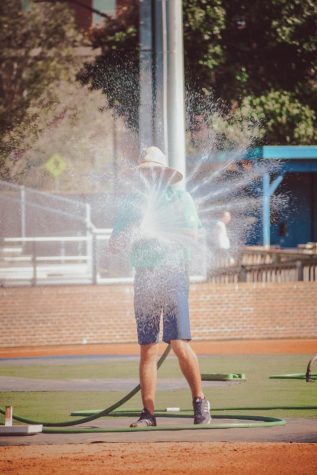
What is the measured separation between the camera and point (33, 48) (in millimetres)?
43906

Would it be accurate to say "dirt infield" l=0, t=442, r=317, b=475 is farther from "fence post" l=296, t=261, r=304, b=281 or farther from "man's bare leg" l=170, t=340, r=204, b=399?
"fence post" l=296, t=261, r=304, b=281

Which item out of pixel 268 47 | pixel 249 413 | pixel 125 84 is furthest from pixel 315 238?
pixel 249 413

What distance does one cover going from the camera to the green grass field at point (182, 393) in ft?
35.5

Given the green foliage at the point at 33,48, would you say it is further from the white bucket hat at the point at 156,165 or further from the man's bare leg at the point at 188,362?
the man's bare leg at the point at 188,362

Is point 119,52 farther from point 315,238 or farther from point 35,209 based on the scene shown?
point 315,238

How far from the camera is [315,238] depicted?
3762 centimetres

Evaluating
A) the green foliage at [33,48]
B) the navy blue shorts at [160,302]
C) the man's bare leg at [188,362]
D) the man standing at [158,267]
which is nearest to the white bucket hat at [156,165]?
the man standing at [158,267]

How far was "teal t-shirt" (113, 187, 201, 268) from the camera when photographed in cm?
899

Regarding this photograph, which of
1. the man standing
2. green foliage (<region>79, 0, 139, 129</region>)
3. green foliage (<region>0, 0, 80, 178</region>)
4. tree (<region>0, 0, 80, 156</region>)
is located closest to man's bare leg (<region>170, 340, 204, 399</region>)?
the man standing

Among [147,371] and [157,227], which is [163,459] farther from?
[157,227]

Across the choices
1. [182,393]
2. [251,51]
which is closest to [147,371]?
[182,393]

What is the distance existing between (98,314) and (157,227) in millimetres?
10596

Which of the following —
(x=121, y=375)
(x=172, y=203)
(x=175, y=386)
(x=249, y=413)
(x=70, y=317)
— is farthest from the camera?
(x=70, y=317)

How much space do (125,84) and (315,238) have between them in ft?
48.9
